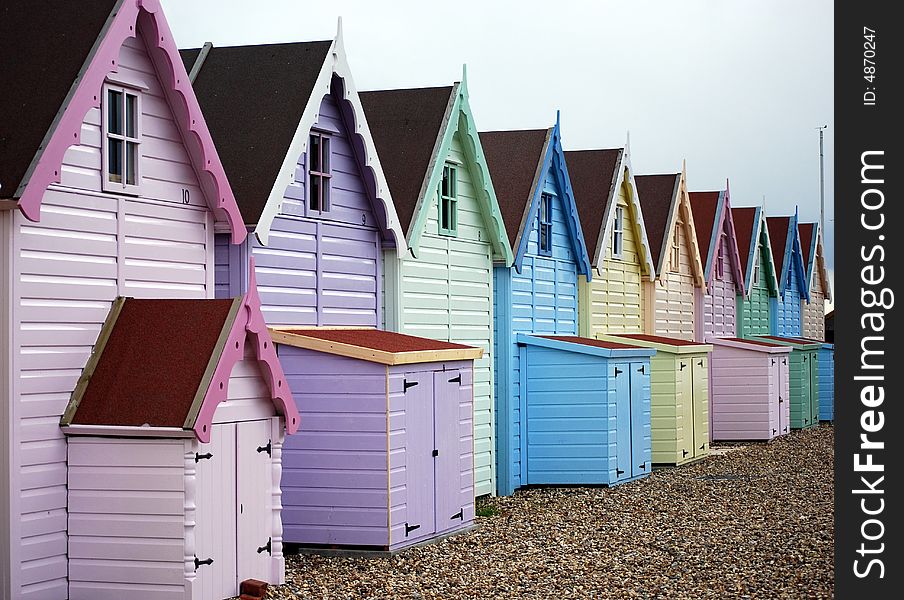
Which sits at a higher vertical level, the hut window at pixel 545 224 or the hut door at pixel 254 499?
the hut window at pixel 545 224

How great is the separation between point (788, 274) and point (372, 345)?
28.0 metres

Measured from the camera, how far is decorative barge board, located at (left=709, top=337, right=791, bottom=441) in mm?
27453

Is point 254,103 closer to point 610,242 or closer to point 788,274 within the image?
point 610,242

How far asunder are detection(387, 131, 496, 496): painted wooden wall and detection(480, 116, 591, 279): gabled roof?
0.82 metres

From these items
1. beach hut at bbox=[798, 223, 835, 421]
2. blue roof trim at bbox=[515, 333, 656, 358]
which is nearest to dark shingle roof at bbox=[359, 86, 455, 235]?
blue roof trim at bbox=[515, 333, 656, 358]

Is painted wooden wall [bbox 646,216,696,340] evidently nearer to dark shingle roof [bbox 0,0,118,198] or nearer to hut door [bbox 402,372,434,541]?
hut door [bbox 402,372,434,541]

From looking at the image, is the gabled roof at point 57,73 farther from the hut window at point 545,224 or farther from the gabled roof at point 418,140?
the hut window at point 545,224

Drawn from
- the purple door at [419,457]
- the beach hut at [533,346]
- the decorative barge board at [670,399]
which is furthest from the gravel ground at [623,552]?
the decorative barge board at [670,399]

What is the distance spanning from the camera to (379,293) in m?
15.6

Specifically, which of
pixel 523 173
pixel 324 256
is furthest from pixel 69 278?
pixel 523 173

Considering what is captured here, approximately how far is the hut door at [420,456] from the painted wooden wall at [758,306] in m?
20.5

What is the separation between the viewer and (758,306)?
115ft

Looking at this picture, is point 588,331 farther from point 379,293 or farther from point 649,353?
point 379,293

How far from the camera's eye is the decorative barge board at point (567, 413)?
18.9 meters
